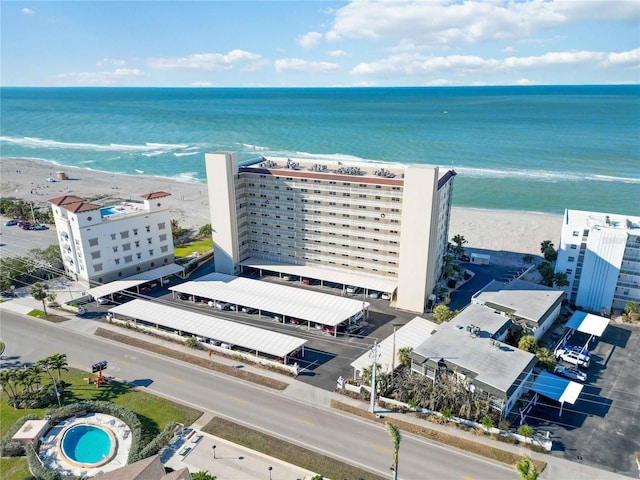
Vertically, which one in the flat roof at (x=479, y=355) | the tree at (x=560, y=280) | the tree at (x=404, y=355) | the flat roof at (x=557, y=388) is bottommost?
the flat roof at (x=557, y=388)

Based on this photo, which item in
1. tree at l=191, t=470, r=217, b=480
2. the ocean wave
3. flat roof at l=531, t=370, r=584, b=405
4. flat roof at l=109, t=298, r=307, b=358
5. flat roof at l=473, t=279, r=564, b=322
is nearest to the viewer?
tree at l=191, t=470, r=217, b=480

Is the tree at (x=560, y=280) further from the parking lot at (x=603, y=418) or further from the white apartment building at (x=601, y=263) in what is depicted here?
the parking lot at (x=603, y=418)

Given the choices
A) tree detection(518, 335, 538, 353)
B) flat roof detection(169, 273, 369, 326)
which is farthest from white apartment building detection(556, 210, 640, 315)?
flat roof detection(169, 273, 369, 326)

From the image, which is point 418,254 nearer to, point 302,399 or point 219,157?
point 302,399

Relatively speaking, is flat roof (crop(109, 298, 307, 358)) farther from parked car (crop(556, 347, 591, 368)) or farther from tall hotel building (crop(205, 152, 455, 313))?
parked car (crop(556, 347, 591, 368))

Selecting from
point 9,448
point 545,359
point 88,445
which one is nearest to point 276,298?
point 88,445

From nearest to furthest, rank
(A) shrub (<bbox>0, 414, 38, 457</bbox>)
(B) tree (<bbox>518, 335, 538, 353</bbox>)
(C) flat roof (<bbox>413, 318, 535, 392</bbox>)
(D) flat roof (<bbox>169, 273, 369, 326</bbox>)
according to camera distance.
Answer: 1. (A) shrub (<bbox>0, 414, 38, 457</bbox>)
2. (C) flat roof (<bbox>413, 318, 535, 392</bbox>)
3. (B) tree (<bbox>518, 335, 538, 353</bbox>)
4. (D) flat roof (<bbox>169, 273, 369, 326</bbox>)

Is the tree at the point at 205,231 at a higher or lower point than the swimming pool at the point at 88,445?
higher

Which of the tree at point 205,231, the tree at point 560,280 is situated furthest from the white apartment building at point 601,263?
the tree at point 205,231

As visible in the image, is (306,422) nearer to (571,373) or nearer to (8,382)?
(571,373)
